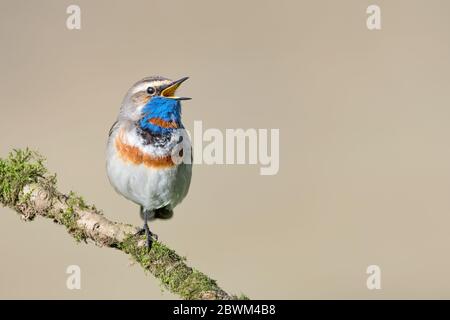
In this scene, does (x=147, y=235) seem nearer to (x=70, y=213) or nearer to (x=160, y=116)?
(x=70, y=213)

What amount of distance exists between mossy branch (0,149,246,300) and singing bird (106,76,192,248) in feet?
2.21

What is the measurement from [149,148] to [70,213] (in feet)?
3.56

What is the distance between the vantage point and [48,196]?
4.74m

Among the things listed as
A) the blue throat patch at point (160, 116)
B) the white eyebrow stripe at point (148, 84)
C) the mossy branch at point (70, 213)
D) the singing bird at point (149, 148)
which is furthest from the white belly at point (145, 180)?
the mossy branch at point (70, 213)

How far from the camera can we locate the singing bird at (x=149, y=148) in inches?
221

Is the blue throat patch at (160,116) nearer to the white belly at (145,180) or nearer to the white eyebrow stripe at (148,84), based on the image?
the white eyebrow stripe at (148,84)

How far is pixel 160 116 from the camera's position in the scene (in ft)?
19.0

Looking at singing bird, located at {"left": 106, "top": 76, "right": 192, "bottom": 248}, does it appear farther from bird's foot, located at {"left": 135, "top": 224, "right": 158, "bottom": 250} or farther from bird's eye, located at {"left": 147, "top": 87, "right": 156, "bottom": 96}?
bird's foot, located at {"left": 135, "top": 224, "right": 158, "bottom": 250}

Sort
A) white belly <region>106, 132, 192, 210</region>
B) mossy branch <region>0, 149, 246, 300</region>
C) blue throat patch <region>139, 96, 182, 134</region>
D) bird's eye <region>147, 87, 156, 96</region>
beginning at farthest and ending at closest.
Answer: bird's eye <region>147, 87, 156, 96</region> → blue throat patch <region>139, 96, 182, 134</region> → white belly <region>106, 132, 192, 210</region> → mossy branch <region>0, 149, 246, 300</region>

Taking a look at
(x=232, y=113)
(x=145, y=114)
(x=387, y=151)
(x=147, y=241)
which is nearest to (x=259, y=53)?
(x=232, y=113)

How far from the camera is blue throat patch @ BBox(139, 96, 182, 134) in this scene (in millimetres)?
5766

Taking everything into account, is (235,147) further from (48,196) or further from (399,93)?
(399,93)

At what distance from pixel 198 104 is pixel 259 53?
252cm

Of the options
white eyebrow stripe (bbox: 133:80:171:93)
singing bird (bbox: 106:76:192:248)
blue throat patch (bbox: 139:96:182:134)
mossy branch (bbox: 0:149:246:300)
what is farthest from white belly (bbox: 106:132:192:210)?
mossy branch (bbox: 0:149:246:300)
